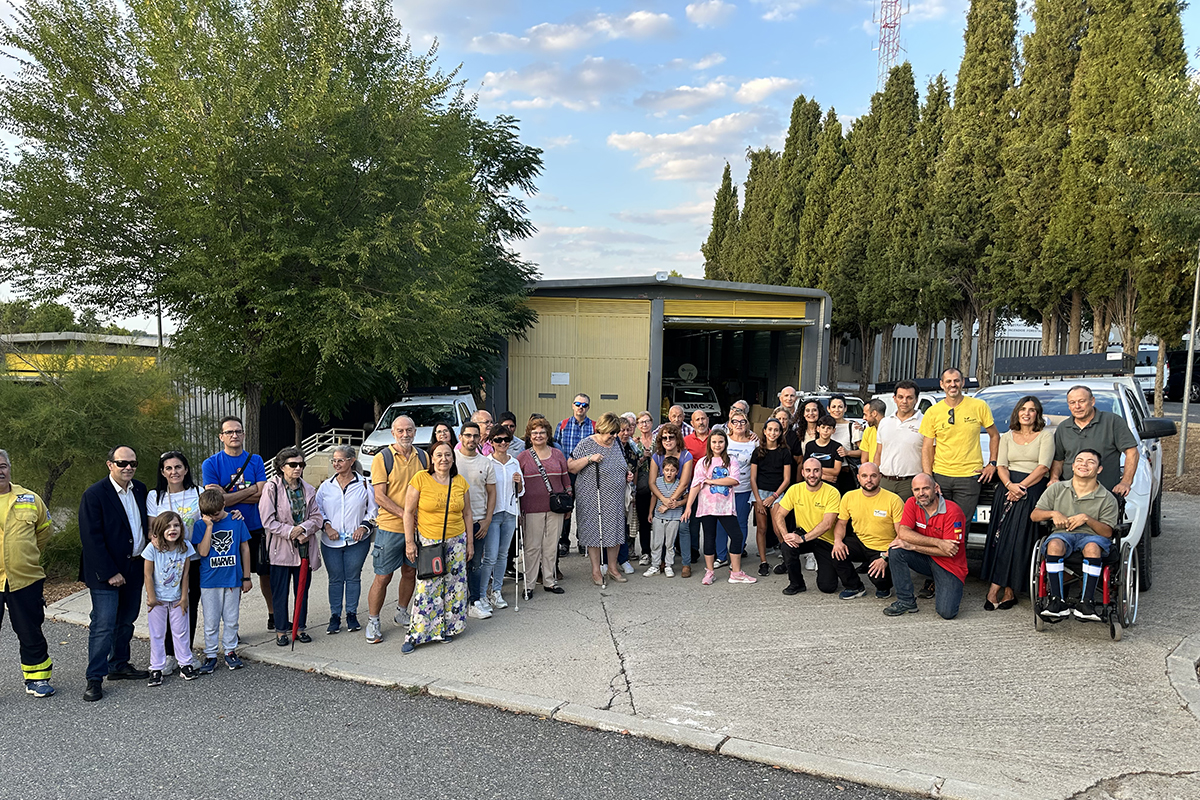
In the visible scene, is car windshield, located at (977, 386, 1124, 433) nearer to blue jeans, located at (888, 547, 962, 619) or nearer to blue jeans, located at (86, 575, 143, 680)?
blue jeans, located at (888, 547, 962, 619)

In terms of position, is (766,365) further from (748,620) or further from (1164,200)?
(748,620)

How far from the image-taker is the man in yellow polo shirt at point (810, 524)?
23.7ft

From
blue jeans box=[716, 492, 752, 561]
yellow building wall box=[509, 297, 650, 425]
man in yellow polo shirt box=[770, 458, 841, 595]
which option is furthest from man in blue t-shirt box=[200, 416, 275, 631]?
yellow building wall box=[509, 297, 650, 425]

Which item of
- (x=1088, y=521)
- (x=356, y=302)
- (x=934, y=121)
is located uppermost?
(x=934, y=121)

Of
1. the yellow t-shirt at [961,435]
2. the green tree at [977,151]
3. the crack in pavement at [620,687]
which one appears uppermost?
the green tree at [977,151]

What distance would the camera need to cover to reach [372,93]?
12.5 metres

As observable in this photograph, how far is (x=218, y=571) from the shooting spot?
5.76 metres

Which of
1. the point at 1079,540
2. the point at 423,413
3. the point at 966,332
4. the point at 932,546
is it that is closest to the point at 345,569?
the point at 932,546

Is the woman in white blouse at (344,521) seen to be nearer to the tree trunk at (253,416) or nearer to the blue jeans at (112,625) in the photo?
the blue jeans at (112,625)

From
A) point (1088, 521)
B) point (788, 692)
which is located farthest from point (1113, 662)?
point (788, 692)

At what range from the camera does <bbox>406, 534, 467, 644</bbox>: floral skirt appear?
609 cm

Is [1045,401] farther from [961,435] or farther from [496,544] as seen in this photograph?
[496,544]

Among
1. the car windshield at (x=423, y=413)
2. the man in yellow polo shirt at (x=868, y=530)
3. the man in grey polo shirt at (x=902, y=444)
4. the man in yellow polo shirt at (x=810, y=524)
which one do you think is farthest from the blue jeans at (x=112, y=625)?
the car windshield at (x=423, y=413)

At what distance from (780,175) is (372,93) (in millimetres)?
29569
